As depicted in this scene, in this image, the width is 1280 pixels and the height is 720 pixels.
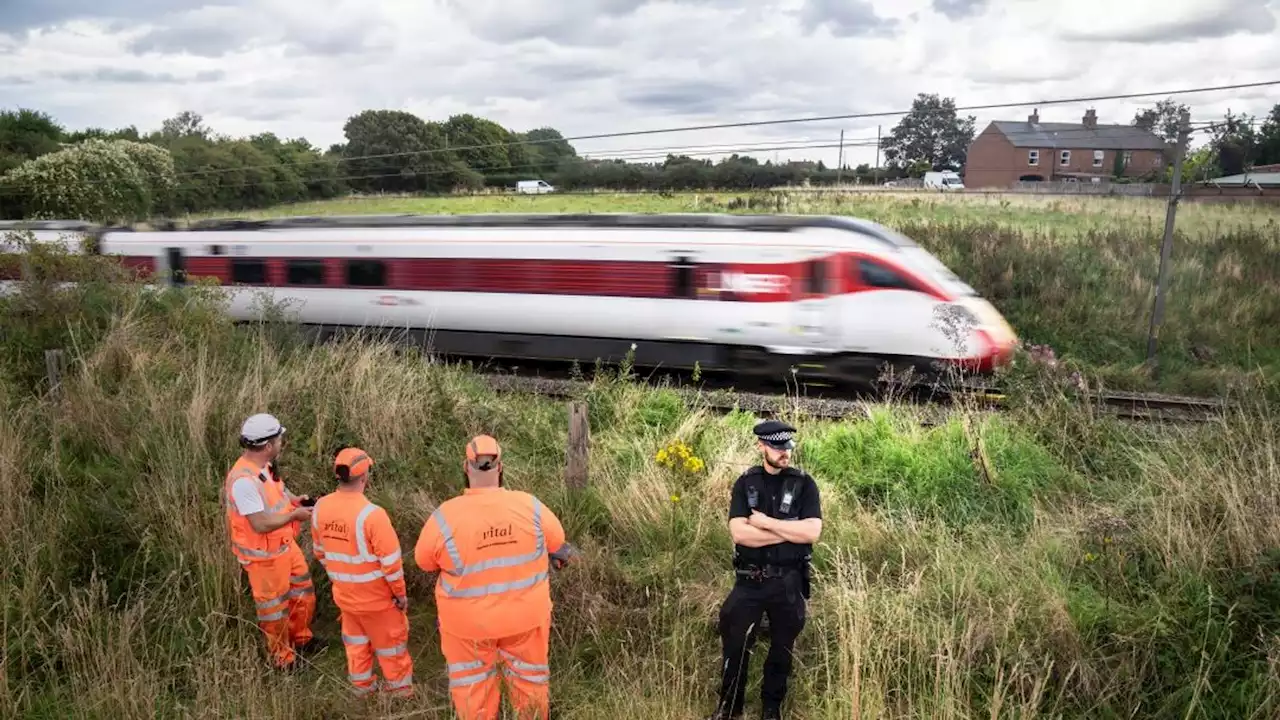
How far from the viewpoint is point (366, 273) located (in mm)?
11828

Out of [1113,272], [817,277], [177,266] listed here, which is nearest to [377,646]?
[817,277]

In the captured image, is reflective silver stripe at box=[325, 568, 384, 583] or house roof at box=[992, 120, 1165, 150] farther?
house roof at box=[992, 120, 1165, 150]

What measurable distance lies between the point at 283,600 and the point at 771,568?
2.78 metres

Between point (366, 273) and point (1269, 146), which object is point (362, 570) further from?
point (1269, 146)

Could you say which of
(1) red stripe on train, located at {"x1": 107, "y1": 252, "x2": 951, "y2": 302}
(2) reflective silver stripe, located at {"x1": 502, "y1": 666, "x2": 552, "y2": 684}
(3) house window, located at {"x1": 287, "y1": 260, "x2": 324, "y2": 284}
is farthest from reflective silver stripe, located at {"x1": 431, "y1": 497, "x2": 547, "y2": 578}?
(3) house window, located at {"x1": 287, "y1": 260, "x2": 324, "y2": 284}

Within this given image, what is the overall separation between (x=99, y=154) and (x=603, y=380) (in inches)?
1438

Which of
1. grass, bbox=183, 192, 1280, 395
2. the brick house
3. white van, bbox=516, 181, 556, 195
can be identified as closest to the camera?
grass, bbox=183, 192, 1280, 395

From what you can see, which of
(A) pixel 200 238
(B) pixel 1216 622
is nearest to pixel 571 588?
(B) pixel 1216 622

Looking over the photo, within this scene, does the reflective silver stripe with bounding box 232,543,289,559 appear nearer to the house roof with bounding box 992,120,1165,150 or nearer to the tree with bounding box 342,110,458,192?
the tree with bounding box 342,110,458,192

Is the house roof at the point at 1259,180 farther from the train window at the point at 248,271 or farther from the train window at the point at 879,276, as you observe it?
the train window at the point at 248,271

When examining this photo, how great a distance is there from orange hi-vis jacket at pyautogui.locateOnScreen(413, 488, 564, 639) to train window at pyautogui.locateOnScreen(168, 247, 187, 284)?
11906mm

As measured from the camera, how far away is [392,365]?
8.03m

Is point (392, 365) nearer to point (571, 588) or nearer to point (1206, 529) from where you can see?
point (571, 588)

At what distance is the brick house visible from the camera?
46.3 metres
